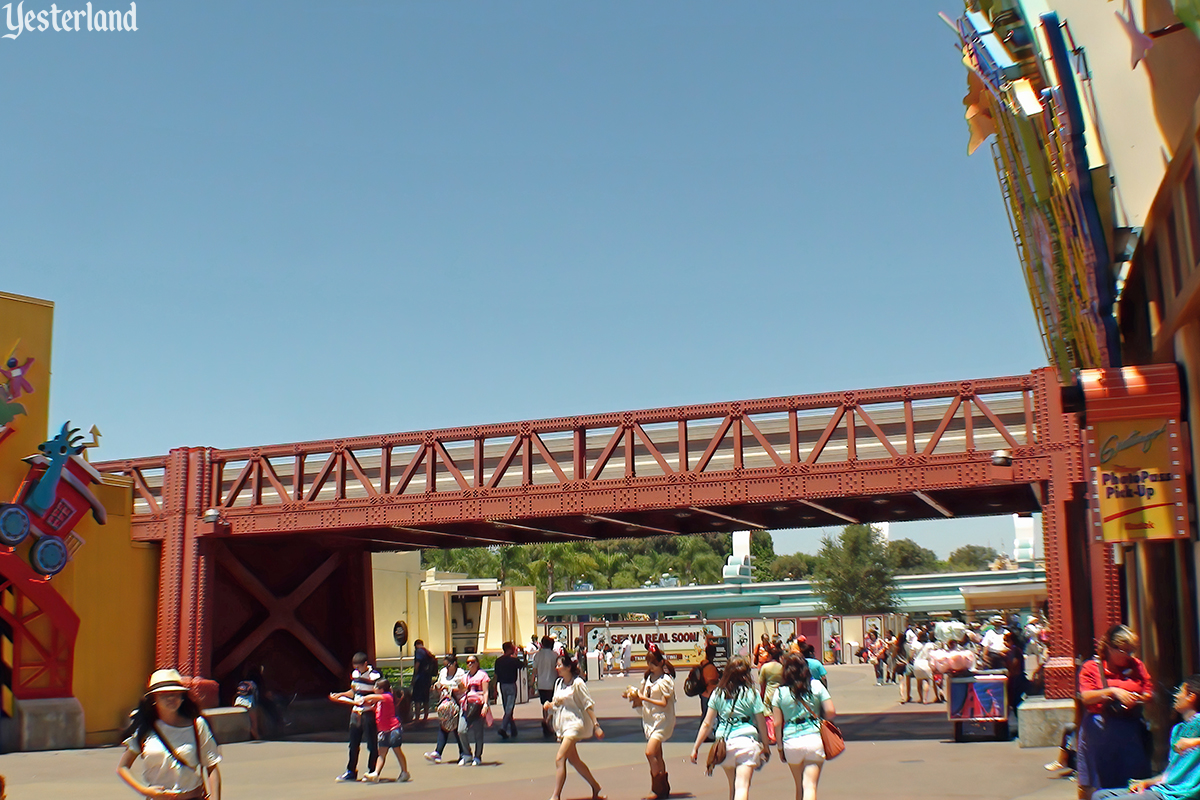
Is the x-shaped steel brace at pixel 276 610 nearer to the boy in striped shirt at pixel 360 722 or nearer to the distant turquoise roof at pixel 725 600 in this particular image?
the boy in striped shirt at pixel 360 722

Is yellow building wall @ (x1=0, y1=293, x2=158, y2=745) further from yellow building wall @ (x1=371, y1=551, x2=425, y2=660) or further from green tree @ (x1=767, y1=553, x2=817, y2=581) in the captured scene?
green tree @ (x1=767, y1=553, x2=817, y2=581)

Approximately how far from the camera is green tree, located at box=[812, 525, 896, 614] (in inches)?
3098

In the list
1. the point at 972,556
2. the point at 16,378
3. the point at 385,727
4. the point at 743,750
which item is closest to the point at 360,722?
the point at 385,727

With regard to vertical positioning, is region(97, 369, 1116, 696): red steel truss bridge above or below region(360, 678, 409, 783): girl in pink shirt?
above

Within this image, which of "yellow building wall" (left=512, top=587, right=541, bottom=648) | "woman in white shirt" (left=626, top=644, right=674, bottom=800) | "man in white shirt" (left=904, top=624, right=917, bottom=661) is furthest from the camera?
"yellow building wall" (left=512, top=587, right=541, bottom=648)

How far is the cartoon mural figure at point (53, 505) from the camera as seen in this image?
67.7ft

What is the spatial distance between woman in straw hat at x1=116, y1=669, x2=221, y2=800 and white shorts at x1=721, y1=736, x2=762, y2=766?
490 centimetres

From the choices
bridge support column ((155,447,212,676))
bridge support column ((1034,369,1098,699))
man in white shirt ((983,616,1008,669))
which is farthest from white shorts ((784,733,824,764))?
bridge support column ((155,447,212,676))

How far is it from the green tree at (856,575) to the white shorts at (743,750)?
67.3m

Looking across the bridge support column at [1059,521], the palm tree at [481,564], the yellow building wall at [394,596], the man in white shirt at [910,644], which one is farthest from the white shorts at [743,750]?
the palm tree at [481,564]

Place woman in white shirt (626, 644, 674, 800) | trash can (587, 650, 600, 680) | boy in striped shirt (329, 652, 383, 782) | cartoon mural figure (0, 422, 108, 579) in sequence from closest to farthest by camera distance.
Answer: woman in white shirt (626, 644, 674, 800) → boy in striped shirt (329, 652, 383, 782) → cartoon mural figure (0, 422, 108, 579) → trash can (587, 650, 600, 680)

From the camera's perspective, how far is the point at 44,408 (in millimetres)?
21953

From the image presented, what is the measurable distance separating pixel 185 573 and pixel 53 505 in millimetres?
2619

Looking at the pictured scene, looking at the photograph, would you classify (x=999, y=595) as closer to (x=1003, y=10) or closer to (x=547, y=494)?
(x=547, y=494)
